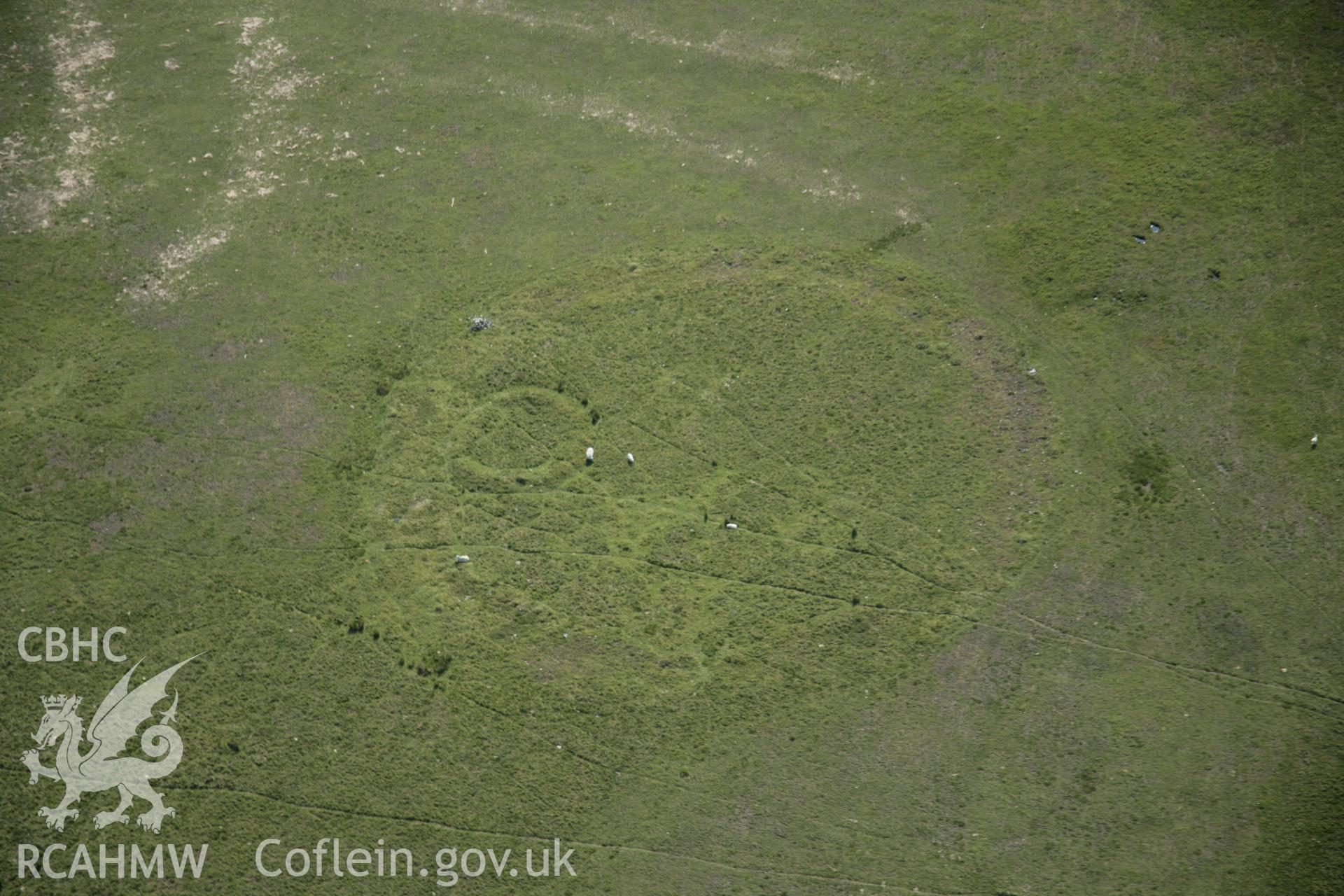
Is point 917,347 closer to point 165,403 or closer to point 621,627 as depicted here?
point 621,627

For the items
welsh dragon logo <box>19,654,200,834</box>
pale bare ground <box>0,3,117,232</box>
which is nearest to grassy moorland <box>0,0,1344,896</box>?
pale bare ground <box>0,3,117,232</box>

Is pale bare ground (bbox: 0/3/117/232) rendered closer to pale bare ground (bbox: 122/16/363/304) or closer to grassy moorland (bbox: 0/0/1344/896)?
grassy moorland (bbox: 0/0/1344/896)

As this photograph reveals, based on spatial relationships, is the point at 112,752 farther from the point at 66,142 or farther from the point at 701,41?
the point at 701,41

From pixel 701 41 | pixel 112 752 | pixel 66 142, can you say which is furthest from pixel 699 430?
pixel 66 142

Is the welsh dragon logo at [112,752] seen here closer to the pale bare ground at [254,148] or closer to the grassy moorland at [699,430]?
the grassy moorland at [699,430]

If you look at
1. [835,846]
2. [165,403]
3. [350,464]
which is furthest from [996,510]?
[165,403]

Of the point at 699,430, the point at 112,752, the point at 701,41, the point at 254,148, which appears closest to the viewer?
the point at 112,752
